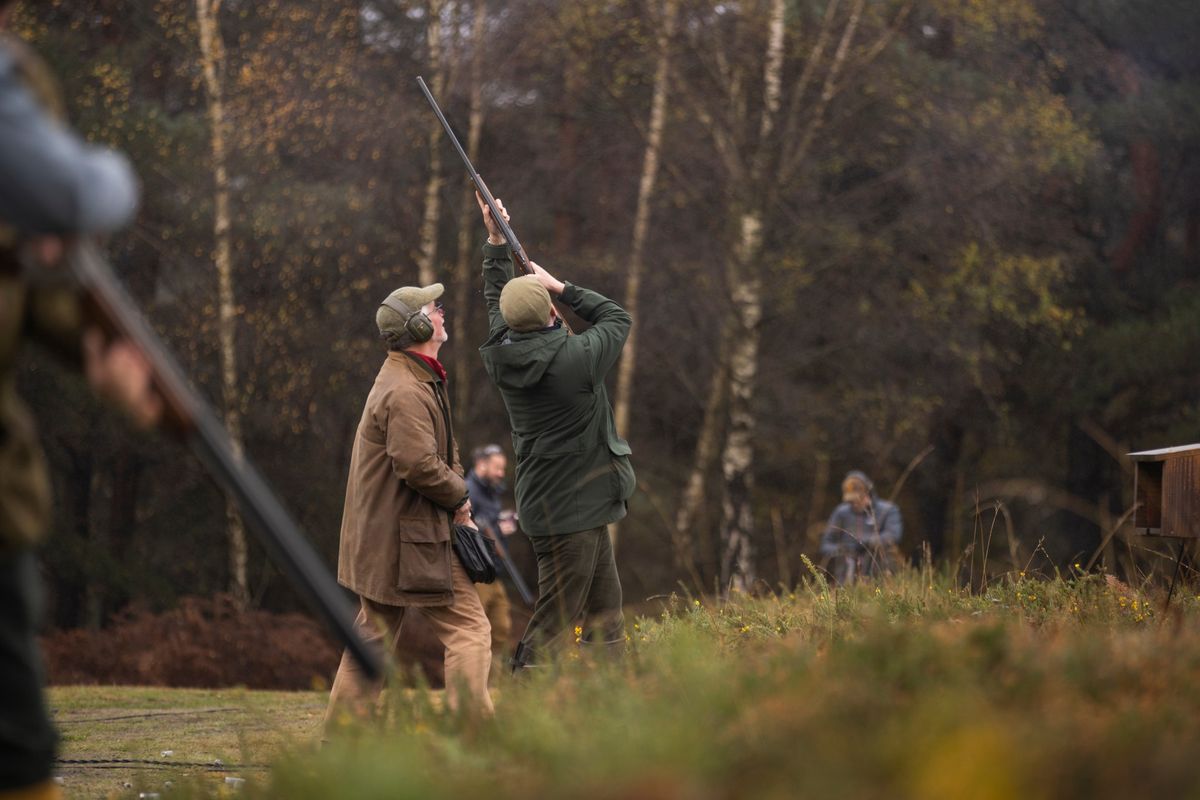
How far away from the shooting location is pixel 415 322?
256 inches

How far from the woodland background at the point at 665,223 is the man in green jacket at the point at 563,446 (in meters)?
9.80

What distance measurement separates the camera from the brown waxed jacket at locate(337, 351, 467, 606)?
20.6 feet

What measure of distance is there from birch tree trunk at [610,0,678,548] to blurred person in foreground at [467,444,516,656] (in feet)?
20.0

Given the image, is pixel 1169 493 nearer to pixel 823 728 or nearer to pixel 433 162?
pixel 823 728

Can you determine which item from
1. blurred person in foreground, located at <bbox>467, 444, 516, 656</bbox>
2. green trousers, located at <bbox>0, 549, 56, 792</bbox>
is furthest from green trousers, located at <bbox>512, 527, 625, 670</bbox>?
blurred person in foreground, located at <bbox>467, 444, 516, 656</bbox>

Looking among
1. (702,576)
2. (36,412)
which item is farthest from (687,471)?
(36,412)

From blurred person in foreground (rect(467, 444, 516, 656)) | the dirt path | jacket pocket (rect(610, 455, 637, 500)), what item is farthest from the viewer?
blurred person in foreground (rect(467, 444, 516, 656))

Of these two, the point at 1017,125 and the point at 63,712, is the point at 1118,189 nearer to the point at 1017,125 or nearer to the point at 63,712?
the point at 1017,125

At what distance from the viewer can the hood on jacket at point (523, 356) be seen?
6887 millimetres

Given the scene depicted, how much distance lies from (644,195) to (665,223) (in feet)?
4.94

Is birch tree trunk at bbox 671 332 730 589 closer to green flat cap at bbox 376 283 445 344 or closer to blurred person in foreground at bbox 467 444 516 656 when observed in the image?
blurred person in foreground at bbox 467 444 516 656

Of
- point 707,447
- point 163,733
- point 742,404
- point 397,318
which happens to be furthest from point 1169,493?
point 707,447

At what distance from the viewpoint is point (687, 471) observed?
74.3ft

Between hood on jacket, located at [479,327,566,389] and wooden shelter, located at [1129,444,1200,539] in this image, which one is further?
hood on jacket, located at [479,327,566,389]
